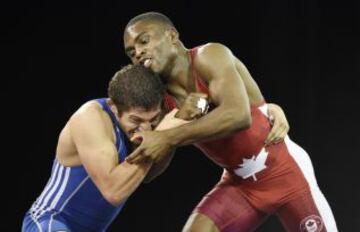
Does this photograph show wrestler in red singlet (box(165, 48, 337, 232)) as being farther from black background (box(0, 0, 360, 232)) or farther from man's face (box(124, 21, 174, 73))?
black background (box(0, 0, 360, 232))

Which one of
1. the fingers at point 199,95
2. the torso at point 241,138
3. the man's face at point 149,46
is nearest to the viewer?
the fingers at point 199,95

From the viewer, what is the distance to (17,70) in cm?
418

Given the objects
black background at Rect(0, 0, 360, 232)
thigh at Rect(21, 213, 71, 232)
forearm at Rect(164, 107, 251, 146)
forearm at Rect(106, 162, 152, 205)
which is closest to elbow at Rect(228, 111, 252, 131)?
forearm at Rect(164, 107, 251, 146)

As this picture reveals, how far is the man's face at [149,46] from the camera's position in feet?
7.75

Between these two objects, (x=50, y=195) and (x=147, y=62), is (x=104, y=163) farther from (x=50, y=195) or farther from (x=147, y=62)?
(x=147, y=62)

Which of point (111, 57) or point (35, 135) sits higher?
point (111, 57)

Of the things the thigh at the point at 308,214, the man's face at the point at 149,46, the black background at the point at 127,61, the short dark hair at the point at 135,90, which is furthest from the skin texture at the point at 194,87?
the black background at the point at 127,61

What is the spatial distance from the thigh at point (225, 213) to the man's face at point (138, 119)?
558mm

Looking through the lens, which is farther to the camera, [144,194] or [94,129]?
[144,194]

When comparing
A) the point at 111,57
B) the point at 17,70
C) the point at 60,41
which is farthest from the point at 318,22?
the point at 17,70

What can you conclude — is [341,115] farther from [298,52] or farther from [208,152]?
[208,152]

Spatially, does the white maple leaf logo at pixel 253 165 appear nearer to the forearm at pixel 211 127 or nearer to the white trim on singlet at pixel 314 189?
the white trim on singlet at pixel 314 189

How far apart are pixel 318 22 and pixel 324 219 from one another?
1.99 metres

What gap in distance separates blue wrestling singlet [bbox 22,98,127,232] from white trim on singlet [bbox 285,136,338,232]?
29.1 inches
